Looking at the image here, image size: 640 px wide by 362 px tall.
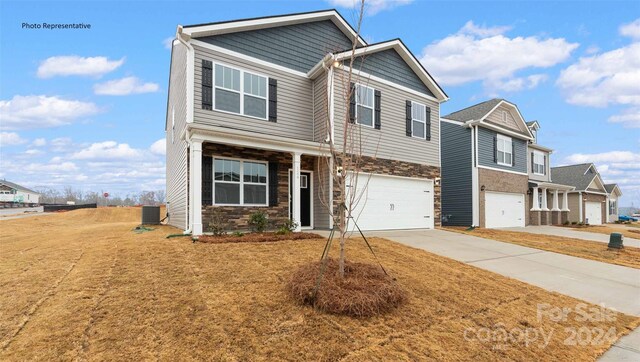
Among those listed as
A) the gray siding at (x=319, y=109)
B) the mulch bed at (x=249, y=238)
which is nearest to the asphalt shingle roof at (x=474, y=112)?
the gray siding at (x=319, y=109)

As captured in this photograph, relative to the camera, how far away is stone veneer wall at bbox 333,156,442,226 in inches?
447

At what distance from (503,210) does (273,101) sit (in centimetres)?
1459

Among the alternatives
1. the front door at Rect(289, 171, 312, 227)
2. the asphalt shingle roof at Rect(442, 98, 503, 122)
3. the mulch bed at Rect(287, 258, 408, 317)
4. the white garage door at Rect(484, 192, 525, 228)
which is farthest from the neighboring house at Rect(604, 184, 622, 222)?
the mulch bed at Rect(287, 258, 408, 317)

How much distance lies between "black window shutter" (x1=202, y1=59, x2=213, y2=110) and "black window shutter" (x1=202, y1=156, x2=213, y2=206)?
165 centimetres

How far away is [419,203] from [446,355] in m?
10.5

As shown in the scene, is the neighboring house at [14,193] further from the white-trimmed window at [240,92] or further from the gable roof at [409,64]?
the gable roof at [409,64]

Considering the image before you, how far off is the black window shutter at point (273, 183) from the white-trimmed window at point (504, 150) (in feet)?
44.6

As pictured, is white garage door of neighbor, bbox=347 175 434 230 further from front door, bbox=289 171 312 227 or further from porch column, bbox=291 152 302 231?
porch column, bbox=291 152 302 231

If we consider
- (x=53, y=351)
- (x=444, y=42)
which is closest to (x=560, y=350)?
(x=53, y=351)

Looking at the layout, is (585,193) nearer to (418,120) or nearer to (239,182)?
(418,120)

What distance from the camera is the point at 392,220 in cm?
1218

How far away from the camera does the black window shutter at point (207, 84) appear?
30.3ft

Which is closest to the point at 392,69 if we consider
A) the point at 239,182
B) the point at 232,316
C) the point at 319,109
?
the point at 319,109

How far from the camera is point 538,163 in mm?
23141
